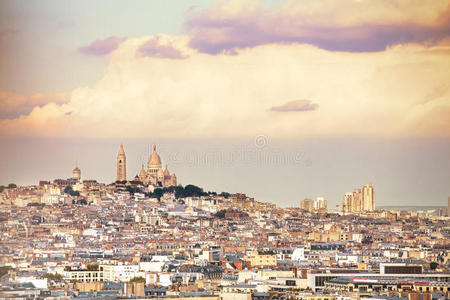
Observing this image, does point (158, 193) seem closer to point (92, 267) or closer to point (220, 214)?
point (220, 214)

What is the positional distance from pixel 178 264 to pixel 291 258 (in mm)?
5196

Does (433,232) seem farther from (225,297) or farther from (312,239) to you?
(225,297)

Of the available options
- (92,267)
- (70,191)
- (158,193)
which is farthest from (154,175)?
(92,267)

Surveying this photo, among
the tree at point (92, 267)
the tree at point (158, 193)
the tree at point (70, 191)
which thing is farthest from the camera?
the tree at point (158, 193)

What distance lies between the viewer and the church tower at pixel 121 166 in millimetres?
67875

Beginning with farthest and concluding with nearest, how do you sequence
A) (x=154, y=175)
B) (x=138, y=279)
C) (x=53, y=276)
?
1. (x=154, y=175)
2. (x=53, y=276)
3. (x=138, y=279)

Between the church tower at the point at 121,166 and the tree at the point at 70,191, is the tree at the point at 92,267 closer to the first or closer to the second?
the church tower at the point at 121,166

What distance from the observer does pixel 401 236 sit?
67.2m

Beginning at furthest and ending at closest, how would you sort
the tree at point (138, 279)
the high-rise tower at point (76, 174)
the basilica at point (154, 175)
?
the basilica at point (154, 175), the high-rise tower at point (76, 174), the tree at point (138, 279)

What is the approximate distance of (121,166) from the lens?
77.1 m

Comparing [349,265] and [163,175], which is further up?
[163,175]

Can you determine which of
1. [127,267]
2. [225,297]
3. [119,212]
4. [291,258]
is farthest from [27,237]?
[225,297]

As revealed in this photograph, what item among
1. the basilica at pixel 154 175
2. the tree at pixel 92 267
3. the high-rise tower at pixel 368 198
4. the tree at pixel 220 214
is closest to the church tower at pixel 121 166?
the basilica at pixel 154 175

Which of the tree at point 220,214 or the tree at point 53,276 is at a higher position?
the tree at point 220,214
